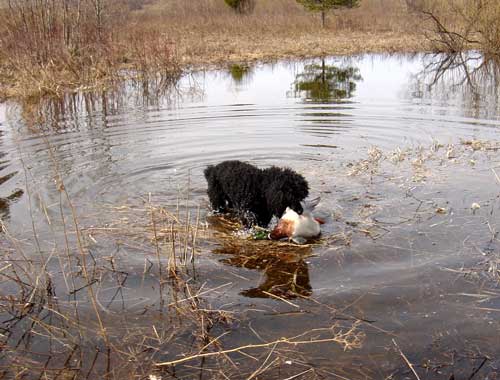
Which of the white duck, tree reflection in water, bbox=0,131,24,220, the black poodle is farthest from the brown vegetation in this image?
the white duck

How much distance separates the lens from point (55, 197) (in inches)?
274

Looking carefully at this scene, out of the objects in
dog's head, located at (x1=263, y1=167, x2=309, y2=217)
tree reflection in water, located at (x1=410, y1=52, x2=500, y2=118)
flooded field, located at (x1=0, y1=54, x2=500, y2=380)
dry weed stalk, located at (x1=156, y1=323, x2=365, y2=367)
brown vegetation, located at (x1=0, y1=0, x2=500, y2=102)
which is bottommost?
dry weed stalk, located at (x1=156, y1=323, x2=365, y2=367)

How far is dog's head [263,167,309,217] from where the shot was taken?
5.23 meters

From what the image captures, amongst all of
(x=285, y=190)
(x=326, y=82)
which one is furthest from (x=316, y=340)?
(x=326, y=82)

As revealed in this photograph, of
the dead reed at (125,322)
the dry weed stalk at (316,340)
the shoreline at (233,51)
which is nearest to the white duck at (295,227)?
the dead reed at (125,322)

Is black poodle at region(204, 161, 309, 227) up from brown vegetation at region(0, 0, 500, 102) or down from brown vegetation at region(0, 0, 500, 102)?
down

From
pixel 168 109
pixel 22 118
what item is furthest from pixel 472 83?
pixel 22 118

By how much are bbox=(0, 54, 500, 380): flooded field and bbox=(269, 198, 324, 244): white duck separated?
0.32 ft

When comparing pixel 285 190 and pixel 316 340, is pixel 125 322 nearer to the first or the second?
pixel 316 340

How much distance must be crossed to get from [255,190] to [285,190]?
0.43 m

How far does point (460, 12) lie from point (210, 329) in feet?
64.1

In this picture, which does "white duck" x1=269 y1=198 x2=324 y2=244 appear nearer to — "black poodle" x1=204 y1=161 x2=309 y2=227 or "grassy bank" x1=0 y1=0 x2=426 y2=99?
"black poodle" x1=204 y1=161 x2=309 y2=227

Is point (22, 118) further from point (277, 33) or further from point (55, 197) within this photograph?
point (277, 33)

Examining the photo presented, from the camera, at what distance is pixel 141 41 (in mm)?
18922
